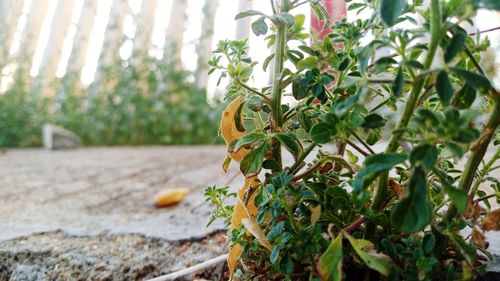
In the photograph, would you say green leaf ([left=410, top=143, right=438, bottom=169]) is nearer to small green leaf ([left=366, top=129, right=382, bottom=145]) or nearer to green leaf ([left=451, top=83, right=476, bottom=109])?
green leaf ([left=451, top=83, right=476, bottom=109])

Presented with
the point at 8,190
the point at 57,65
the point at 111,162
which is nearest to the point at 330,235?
the point at 8,190

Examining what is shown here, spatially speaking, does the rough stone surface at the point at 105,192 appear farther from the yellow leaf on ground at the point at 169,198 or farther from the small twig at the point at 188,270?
the small twig at the point at 188,270

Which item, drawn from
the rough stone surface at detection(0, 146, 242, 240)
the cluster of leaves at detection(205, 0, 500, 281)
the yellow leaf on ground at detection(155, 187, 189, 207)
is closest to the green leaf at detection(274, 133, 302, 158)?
the cluster of leaves at detection(205, 0, 500, 281)

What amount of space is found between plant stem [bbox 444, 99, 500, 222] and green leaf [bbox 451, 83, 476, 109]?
25mm

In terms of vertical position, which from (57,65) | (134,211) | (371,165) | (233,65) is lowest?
(134,211)

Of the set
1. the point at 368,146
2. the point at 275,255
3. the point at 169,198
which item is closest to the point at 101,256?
the point at 275,255

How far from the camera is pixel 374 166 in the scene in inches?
17.6

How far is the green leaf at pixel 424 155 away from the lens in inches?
16.5

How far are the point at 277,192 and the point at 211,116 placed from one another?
138 inches

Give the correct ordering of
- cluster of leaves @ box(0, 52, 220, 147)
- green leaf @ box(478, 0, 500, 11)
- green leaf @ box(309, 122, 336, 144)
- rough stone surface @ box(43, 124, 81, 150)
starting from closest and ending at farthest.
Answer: green leaf @ box(478, 0, 500, 11) → green leaf @ box(309, 122, 336, 144) → rough stone surface @ box(43, 124, 81, 150) → cluster of leaves @ box(0, 52, 220, 147)

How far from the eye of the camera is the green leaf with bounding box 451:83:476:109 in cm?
50

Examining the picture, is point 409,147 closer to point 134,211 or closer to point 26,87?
point 134,211

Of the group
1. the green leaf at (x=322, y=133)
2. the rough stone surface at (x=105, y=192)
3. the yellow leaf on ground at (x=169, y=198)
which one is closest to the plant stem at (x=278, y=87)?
the green leaf at (x=322, y=133)

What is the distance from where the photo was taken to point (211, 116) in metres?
4.02
